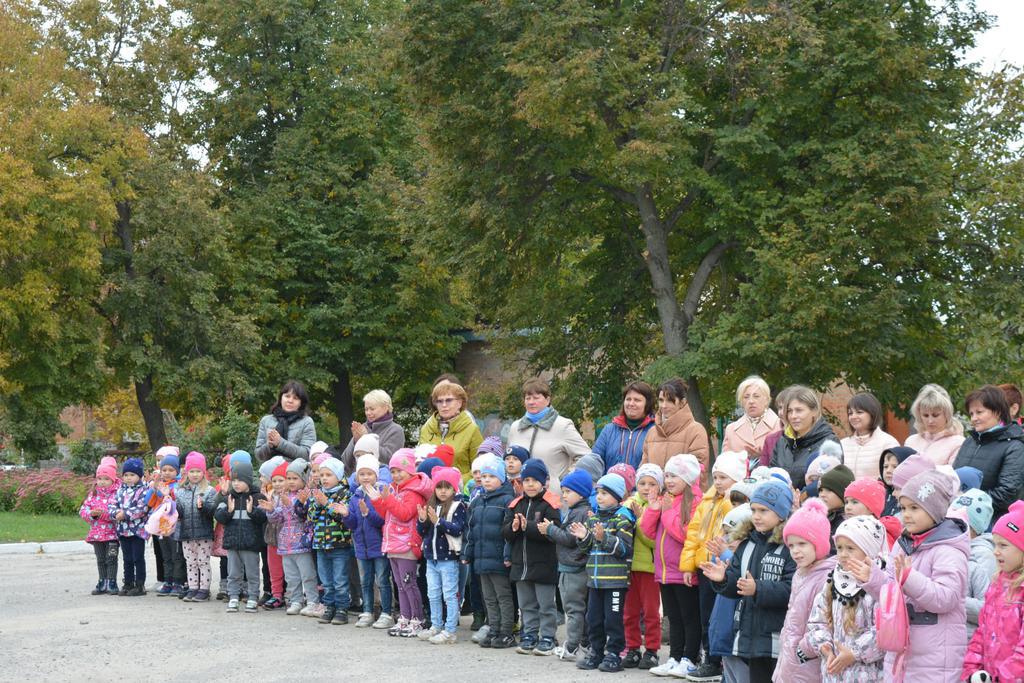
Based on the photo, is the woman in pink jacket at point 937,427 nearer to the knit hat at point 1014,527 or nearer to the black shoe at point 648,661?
the black shoe at point 648,661

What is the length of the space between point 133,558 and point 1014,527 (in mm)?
10756

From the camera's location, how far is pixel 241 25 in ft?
120

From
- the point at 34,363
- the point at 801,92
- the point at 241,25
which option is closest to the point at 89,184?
the point at 34,363

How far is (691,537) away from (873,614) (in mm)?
2758

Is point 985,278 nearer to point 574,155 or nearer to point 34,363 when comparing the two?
point 574,155

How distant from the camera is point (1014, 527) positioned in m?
5.84

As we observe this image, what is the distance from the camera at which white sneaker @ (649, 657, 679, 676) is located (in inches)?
356

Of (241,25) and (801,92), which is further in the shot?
(241,25)

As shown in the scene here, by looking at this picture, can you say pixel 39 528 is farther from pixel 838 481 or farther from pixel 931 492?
pixel 931 492

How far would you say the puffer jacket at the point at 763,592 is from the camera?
6902 mm

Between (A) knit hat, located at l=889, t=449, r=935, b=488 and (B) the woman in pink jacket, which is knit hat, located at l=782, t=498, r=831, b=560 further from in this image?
(B) the woman in pink jacket

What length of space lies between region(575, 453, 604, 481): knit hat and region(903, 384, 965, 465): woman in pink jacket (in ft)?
7.89

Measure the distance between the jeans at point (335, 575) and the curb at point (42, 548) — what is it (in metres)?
9.45

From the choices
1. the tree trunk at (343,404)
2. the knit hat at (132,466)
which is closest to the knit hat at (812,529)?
the knit hat at (132,466)
